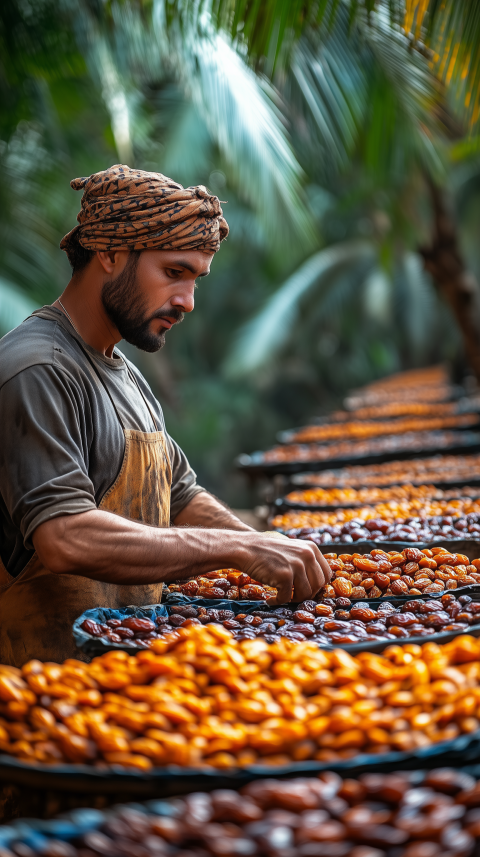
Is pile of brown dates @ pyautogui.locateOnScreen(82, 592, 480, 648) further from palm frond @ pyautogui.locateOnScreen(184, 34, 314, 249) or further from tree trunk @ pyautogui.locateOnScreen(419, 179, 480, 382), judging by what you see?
tree trunk @ pyautogui.locateOnScreen(419, 179, 480, 382)

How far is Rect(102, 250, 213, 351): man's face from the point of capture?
214cm

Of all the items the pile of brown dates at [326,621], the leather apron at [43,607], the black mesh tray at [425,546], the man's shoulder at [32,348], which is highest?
the man's shoulder at [32,348]

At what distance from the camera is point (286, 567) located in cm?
189

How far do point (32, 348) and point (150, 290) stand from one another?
376mm

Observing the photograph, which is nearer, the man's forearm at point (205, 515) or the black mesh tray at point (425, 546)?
the black mesh tray at point (425, 546)

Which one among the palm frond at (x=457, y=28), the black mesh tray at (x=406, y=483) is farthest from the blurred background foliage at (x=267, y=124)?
the black mesh tray at (x=406, y=483)

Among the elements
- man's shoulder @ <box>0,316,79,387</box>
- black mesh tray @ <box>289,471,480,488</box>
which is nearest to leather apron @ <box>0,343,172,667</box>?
man's shoulder @ <box>0,316,79,387</box>

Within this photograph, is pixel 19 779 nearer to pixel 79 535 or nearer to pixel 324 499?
pixel 79 535

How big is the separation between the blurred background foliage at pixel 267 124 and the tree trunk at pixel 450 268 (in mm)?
15

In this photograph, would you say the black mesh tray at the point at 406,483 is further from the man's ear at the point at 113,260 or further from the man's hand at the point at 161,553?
the man's ear at the point at 113,260

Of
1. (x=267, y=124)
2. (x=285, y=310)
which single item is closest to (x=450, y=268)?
(x=267, y=124)

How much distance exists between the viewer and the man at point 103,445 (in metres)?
1.82

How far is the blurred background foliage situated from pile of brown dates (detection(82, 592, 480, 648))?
256 cm

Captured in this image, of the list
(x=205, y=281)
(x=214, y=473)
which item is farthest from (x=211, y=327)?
(x=214, y=473)
